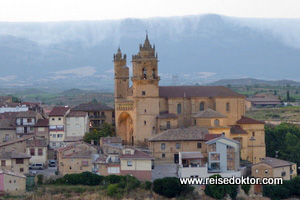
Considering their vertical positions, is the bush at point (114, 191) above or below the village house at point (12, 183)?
below

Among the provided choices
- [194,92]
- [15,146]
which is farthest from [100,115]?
[15,146]

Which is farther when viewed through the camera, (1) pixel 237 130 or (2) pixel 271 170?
(1) pixel 237 130

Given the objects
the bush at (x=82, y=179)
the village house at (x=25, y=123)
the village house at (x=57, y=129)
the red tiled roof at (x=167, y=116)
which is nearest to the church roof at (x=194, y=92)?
the red tiled roof at (x=167, y=116)

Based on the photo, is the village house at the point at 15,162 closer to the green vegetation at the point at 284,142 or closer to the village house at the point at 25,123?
the village house at the point at 25,123

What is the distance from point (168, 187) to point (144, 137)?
14.7 m

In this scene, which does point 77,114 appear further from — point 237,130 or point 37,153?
point 237,130

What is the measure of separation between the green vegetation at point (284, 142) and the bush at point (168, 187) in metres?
15.8

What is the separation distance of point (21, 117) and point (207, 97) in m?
18.3

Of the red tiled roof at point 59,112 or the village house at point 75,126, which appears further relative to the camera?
the village house at point 75,126

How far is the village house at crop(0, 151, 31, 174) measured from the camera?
55.3 metres

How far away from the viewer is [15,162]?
A: 182 ft

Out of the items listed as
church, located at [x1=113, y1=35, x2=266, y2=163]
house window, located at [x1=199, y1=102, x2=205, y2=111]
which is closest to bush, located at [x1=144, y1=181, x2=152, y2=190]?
church, located at [x1=113, y1=35, x2=266, y2=163]

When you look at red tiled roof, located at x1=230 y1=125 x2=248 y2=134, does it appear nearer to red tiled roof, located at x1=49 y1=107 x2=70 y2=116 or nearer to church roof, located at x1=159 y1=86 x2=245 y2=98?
church roof, located at x1=159 y1=86 x2=245 y2=98

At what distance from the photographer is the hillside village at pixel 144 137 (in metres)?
55.2
